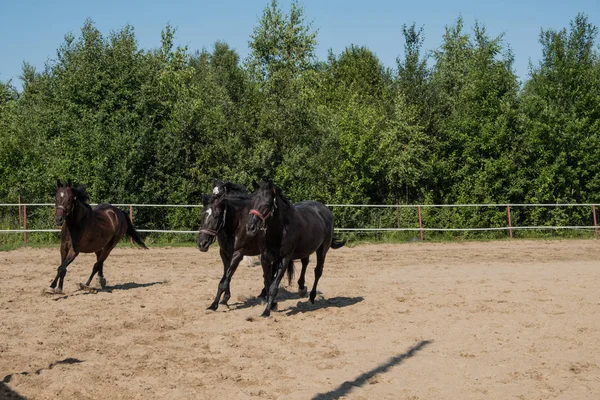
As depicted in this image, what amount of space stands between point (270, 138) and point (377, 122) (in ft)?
15.3

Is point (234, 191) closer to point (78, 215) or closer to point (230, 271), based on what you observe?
point (230, 271)

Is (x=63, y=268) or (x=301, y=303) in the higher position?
(x=63, y=268)

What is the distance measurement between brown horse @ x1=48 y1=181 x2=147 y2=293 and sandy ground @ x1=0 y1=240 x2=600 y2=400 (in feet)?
2.14

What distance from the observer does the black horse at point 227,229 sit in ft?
31.8

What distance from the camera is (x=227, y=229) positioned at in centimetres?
1008

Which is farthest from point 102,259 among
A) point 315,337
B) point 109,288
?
point 315,337

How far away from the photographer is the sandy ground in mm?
6020

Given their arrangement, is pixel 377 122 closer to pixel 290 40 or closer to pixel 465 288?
pixel 290 40

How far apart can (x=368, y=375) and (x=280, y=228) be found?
11.6 ft

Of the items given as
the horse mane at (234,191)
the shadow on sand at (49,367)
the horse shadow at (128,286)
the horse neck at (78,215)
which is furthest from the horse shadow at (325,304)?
the horse neck at (78,215)

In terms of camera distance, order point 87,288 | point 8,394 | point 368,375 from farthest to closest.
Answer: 1. point 87,288
2. point 368,375
3. point 8,394

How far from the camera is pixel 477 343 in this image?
770cm

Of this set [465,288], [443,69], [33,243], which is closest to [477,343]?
[465,288]

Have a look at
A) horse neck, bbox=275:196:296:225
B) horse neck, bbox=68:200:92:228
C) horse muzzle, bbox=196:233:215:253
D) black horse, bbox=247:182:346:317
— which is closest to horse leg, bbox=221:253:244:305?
black horse, bbox=247:182:346:317
